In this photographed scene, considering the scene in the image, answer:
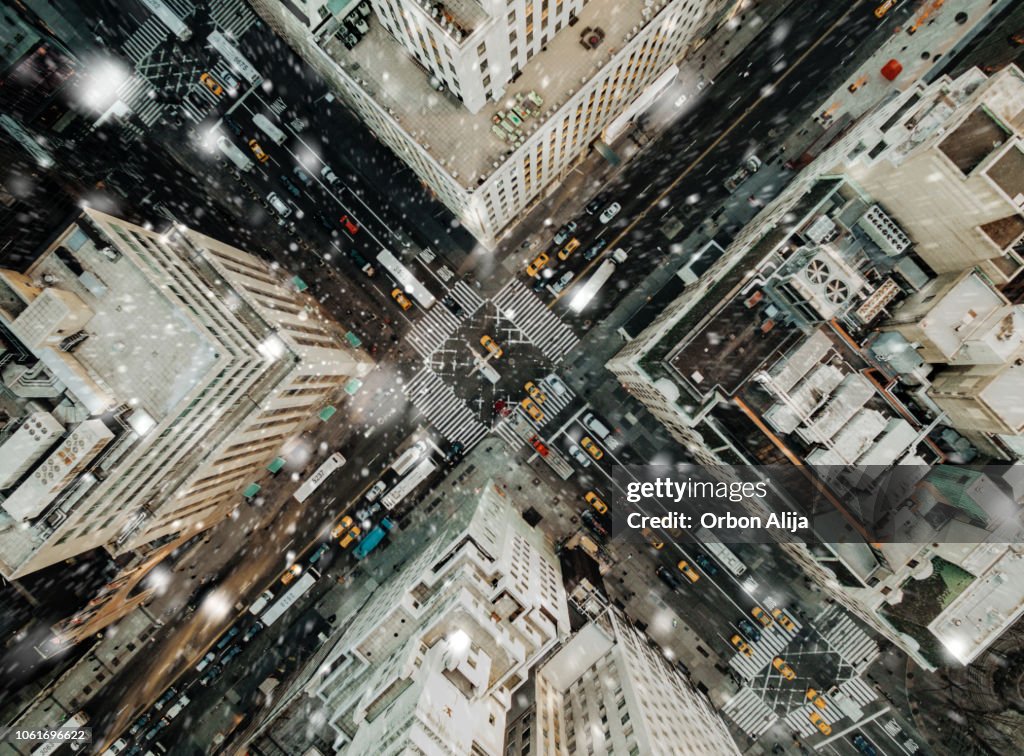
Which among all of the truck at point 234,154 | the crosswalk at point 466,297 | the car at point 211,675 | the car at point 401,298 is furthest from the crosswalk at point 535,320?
the car at point 211,675

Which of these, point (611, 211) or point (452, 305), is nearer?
point (611, 211)

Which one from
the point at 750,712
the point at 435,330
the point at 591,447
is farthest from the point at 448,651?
the point at 750,712

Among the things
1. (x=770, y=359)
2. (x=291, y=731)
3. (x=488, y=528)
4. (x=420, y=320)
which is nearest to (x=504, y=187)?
(x=420, y=320)

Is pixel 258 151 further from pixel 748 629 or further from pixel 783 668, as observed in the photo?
pixel 783 668

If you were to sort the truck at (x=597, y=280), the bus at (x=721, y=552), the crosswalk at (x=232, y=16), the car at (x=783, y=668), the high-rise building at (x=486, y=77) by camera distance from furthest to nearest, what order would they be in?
the truck at (x=597, y=280) < the crosswalk at (x=232, y=16) < the bus at (x=721, y=552) < the car at (x=783, y=668) < the high-rise building at (x=486, y=77)

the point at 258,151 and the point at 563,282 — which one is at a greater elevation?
the point at 258,151

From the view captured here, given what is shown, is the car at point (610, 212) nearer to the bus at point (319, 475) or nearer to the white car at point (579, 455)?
the white car at point (579, 455)

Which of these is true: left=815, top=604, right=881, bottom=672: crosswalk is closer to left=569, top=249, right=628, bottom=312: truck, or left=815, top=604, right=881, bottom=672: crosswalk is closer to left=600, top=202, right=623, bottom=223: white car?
left=569, top=249, right=628, bottom=312: truck
